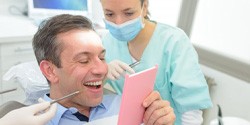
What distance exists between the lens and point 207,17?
2330 millimetres

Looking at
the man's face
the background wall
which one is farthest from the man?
the background wall

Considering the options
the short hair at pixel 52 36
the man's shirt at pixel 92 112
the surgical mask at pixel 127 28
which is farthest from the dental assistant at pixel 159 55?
the short hair at pixel 52 36

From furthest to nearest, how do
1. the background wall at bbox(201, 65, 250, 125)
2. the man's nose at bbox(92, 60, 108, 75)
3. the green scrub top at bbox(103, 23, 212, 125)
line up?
the background wall at bbox(201, 65, 250, 125)
the green scrub top at bbox(103, 23, 212, 125)
the man's nose at bbox(92, 60, 108, 75)

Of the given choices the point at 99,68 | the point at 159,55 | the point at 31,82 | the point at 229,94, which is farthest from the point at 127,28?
the point at 229,94

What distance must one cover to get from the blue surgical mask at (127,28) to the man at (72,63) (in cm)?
20

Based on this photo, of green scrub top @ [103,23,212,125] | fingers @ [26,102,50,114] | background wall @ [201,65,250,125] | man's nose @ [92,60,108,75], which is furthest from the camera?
background wall @ [201,65,250,125]

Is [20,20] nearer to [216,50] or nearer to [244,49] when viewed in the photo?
[216,50]

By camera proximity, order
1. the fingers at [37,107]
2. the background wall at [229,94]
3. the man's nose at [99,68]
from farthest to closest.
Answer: the background wall at [229,94] < the man's nose at [99,68] < the fingers at [37,107]

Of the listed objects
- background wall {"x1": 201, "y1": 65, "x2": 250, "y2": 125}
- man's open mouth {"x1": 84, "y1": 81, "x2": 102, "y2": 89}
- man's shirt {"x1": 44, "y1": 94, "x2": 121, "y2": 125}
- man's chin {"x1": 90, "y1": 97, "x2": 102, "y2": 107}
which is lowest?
background wall {"x1": 201, "y1": 65, "x2": 250, "y2": 125}

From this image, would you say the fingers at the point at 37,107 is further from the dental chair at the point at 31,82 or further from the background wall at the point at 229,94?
the background wall at the point at 229,94

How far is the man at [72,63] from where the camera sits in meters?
1.14

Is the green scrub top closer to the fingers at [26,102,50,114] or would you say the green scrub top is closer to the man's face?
the man's face

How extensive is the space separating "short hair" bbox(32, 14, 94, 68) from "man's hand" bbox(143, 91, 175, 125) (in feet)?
1.40

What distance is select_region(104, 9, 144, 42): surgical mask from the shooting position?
54.4 inches
